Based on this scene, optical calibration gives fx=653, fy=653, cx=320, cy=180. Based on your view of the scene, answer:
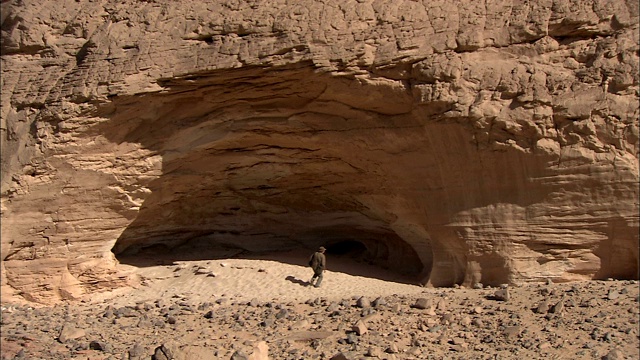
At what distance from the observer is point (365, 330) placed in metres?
7.18

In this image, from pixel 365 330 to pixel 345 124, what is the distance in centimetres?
331

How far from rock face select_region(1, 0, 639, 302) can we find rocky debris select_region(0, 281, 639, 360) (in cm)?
95

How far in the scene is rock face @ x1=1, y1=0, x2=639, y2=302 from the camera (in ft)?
26.8

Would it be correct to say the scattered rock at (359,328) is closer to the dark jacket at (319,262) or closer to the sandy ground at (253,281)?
the sandy ground at (253,281)

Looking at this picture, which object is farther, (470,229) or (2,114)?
(2,114)

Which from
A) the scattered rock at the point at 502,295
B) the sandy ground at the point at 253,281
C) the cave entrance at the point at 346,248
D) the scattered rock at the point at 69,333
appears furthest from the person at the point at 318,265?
the scattered rock at the point at 69,333

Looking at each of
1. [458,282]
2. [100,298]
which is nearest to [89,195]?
[100,298]

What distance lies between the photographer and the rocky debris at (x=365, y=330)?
666cm

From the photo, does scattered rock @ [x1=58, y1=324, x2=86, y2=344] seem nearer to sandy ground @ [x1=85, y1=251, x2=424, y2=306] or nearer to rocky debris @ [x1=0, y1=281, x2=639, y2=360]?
rocky debris @ [x1=0, y1=281, x2=639, y2=360]

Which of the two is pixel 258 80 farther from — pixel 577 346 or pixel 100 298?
pixel 577 346

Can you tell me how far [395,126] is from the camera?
9.05 metres

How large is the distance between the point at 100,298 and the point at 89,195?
151cm

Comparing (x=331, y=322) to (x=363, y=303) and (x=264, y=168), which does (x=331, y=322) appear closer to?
(x=363, y=303)

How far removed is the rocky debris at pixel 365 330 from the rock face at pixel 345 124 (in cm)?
95
